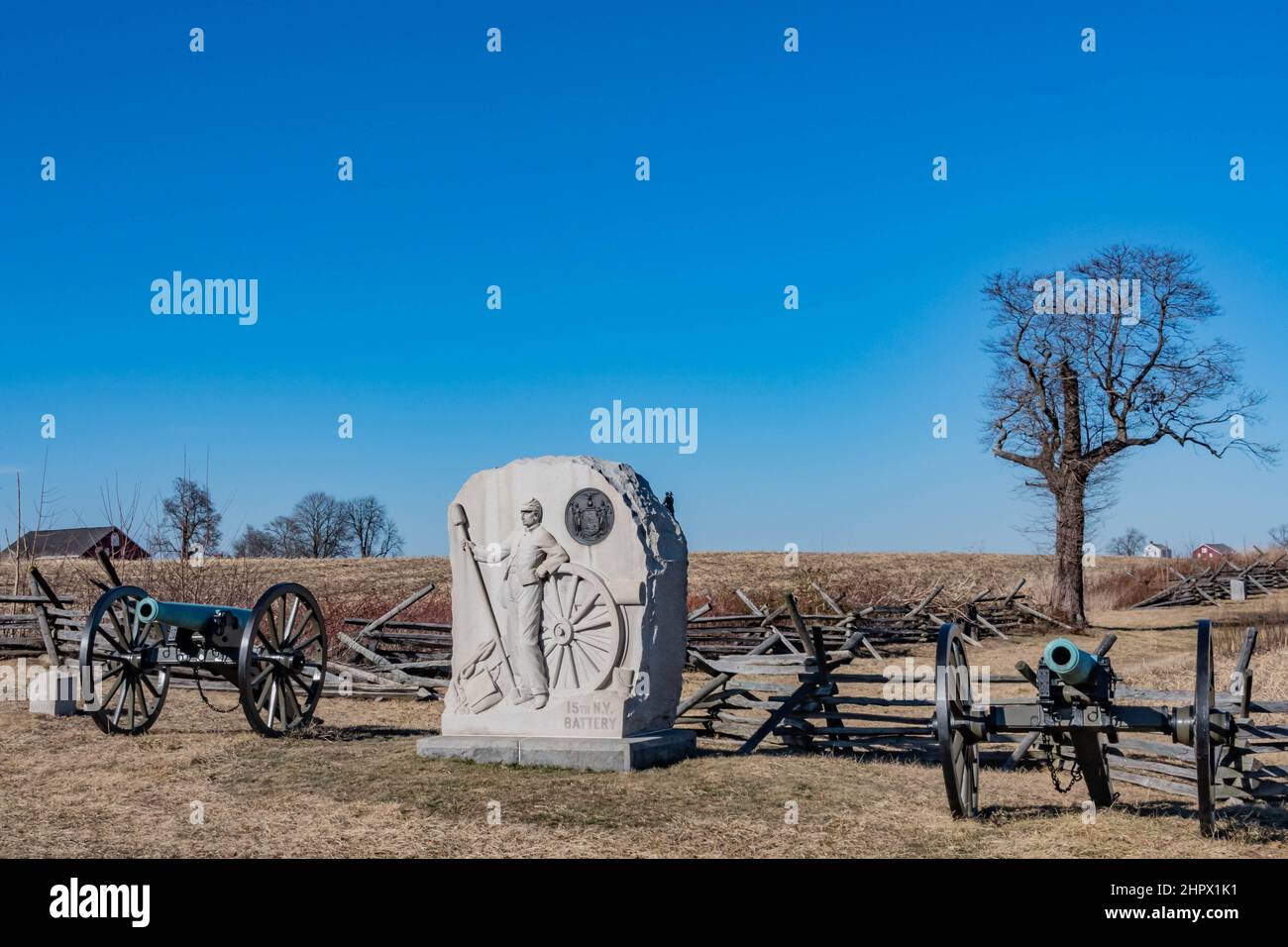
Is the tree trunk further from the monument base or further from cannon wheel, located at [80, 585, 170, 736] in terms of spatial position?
cannon wheel, located at [80, 585, 170, 736]

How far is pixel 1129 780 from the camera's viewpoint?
1006cm

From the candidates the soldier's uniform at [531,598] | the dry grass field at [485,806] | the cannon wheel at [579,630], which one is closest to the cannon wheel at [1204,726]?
the dry grass field at [485,806]

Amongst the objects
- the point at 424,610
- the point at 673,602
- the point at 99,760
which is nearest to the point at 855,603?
the point at 424,610

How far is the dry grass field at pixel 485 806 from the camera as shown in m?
7.56

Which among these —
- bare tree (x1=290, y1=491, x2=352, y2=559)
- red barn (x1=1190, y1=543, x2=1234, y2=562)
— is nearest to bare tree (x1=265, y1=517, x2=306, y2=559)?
bare tree (x1=290, y1=491, x2=352, y2=559)

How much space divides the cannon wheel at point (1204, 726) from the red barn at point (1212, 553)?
37.9 meters

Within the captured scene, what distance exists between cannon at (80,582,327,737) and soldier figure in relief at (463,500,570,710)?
2292 millimetres

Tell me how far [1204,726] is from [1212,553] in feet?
172

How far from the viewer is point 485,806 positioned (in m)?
8.73

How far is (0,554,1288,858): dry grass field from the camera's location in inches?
298

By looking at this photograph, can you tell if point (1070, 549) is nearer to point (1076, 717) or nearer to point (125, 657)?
point (1076, 717)

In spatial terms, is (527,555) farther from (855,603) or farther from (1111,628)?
(1111,628)
